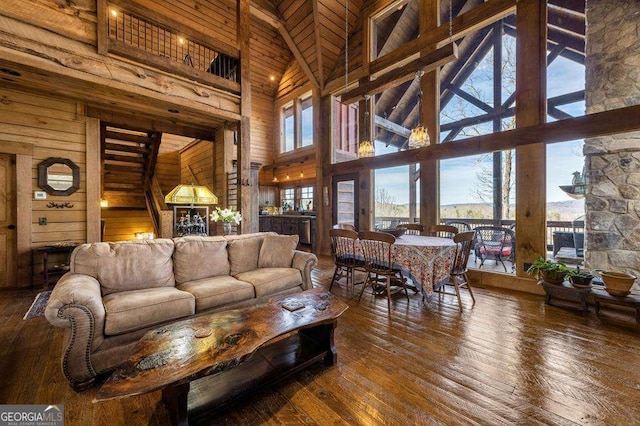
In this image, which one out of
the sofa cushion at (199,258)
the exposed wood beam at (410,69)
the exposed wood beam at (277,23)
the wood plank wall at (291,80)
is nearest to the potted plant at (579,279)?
the exposed wood beam at (410,69)

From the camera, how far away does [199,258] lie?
279 centimetres

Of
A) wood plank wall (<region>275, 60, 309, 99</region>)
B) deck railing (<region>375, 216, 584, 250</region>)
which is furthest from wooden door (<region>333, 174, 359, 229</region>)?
wood plank wall (<region>275, 60, 309, 99</region>)

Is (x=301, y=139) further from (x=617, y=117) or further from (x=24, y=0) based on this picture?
(x=617, y=117)

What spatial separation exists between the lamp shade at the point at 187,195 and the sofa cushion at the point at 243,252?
26.0 inches

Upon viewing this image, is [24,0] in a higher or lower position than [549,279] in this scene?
higher

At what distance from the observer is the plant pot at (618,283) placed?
8.64 feet

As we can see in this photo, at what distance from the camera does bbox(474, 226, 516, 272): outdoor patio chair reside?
448cm

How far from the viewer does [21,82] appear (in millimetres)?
3609

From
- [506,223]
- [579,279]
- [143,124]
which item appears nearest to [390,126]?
[506,223]

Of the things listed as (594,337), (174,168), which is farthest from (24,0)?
(594,337)

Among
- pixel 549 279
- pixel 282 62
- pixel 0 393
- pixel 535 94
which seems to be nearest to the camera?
pixel 0 393

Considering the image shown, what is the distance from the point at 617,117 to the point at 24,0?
677 cm

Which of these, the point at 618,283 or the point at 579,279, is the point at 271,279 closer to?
the point at 579,279

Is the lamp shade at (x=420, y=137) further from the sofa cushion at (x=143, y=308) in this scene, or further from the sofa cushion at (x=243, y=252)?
the sofa cushion at (x=143, y=308)
